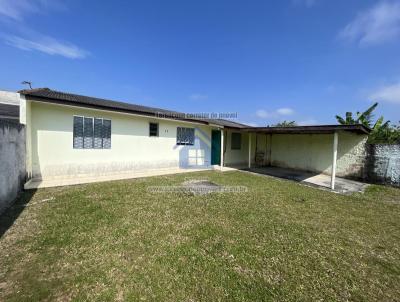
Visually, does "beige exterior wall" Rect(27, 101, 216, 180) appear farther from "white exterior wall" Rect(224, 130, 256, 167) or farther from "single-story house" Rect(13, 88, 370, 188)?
"white exterior wall" Rect(224, 130, 256, 167)

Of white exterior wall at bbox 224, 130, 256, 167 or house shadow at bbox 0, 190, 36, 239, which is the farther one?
white exterior wall at bbox 224, 130, 256, 167

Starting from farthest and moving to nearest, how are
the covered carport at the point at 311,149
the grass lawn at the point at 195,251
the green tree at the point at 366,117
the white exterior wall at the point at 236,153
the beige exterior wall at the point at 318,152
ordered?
the white exterior wall at the point at 236,153 → the green tree at the point at 366,117 → the beige exterior wall at the point at 318,152 → the covered carport at the point at 311,149 → the grass lawn at the point at 195,251

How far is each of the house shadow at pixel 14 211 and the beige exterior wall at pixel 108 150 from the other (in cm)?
217

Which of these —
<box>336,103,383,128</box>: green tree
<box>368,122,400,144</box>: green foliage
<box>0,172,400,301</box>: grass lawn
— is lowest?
<box>0,172,400,301</box>: grass lawn

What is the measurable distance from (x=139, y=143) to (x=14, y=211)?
5976mm

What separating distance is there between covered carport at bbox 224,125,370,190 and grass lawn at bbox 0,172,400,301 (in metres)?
4.23

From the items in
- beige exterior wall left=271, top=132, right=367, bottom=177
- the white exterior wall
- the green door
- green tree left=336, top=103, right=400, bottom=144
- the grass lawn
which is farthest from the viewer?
the white exterior wall

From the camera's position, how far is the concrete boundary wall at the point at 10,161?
4.42 meters

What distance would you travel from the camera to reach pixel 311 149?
39.6ft

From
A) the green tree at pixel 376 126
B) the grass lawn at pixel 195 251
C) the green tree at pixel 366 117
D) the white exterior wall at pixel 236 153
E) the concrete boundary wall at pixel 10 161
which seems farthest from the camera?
the white exterior wall at pixel 236 153

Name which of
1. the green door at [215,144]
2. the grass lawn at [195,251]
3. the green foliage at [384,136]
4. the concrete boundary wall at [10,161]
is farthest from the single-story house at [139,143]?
the grass lawn at [195,251]

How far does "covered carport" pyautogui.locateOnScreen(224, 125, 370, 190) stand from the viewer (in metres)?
8.82

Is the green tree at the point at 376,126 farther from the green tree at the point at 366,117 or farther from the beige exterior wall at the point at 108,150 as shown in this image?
the beige exterior wall at the point at 108,150

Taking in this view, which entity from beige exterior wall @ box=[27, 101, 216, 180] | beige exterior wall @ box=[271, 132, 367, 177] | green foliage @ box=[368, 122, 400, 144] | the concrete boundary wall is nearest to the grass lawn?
the concrete boundary wall
